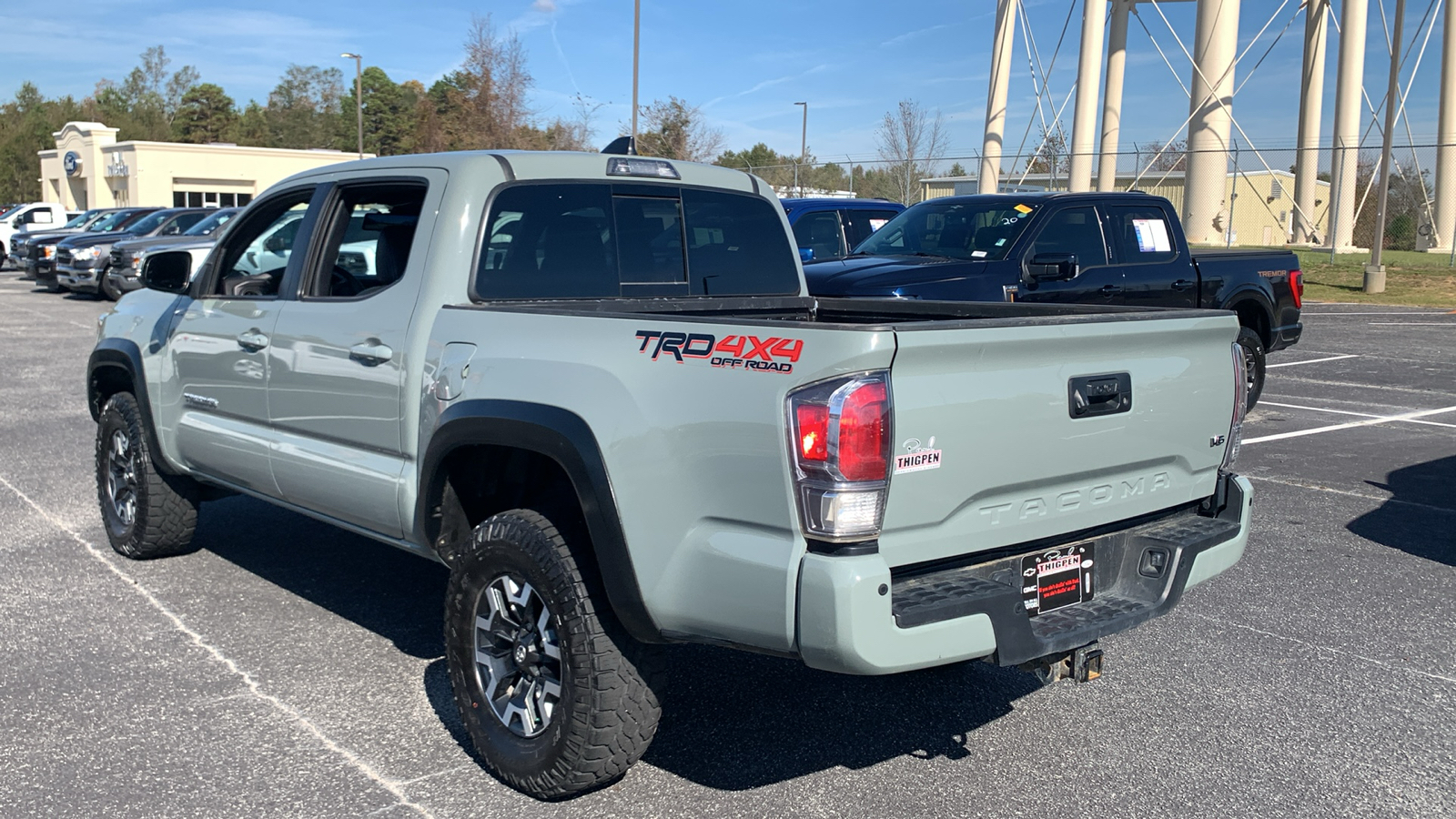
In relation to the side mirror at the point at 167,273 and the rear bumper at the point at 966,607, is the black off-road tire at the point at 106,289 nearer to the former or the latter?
the side mirror at the point at 167,273

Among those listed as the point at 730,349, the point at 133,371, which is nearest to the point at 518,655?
the point at 730,349

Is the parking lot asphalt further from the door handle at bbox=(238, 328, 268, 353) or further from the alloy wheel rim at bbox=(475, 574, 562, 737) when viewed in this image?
the door handle at bbox=(238, 328, 268, 353)

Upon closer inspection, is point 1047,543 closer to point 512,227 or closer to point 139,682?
point 512,227

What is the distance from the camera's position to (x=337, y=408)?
4566 millimetres

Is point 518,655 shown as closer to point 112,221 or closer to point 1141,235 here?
point 1141,235

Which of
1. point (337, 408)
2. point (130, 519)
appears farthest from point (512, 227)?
point (130, 519)

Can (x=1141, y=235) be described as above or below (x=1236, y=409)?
above

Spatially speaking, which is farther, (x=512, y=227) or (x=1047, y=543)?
(x=512, y=227)

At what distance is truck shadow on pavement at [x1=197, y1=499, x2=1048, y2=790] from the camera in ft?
13.1

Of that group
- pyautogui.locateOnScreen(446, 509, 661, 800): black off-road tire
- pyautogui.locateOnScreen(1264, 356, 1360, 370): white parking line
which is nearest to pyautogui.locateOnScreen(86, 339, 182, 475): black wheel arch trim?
pyautogui.locateOnScreen(446, 509, 661, 800): black off-road tire

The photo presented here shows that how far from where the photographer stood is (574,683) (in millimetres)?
3498

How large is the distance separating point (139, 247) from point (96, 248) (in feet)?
11.1

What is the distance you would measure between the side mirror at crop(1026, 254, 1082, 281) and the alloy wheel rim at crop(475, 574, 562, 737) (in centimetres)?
645

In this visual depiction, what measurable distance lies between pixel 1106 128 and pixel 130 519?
3849 centimetres
